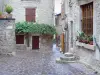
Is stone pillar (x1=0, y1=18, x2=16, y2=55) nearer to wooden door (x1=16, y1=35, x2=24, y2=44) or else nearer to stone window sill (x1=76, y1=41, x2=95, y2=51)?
stone window sill (x1=76, y1=41, x2=95, y2=51)

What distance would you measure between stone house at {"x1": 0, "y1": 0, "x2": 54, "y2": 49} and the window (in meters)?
18.1

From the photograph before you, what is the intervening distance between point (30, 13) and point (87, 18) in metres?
19.3

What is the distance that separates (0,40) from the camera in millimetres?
21984

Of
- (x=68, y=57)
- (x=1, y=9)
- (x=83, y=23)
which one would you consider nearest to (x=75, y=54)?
(x=68, y=57)

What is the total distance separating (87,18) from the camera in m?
14.2

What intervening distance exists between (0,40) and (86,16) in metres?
9.66

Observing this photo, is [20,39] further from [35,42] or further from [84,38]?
[84,38]

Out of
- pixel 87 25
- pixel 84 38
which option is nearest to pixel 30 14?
pixel 87 25

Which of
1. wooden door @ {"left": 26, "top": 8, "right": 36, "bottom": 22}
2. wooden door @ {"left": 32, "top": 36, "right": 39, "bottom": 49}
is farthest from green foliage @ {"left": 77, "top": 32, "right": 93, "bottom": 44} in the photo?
wooden door @ {"left": 26, "top": 8, "right": 36, "bottom": 22}

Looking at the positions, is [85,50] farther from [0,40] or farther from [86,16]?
[0,40]

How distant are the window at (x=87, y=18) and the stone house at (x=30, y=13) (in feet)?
59.3

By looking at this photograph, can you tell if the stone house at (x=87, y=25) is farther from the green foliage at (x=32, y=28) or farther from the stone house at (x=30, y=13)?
the stone house at (x=30, y=13)

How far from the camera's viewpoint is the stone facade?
1294 inches

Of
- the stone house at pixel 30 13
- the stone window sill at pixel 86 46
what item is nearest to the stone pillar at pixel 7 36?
the stone window sill at pixel 86 46
